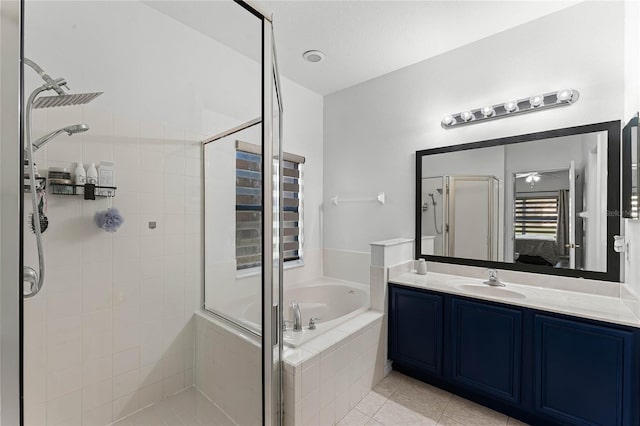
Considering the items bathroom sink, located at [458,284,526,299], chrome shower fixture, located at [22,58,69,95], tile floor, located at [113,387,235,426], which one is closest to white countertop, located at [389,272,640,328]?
bathroom sink, located at [458,284,526,299]

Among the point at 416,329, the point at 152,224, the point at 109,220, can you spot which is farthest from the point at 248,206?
the point at 416,329

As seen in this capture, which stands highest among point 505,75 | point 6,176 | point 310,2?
point 310,2

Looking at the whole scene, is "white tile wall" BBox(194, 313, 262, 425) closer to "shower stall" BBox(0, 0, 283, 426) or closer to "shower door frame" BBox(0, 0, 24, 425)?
"shower stall" BBox(0, 0, 283, 426)

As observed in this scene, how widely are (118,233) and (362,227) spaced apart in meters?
2.27

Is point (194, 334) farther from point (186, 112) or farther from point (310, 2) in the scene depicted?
point (310, 2)

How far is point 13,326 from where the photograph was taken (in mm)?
537

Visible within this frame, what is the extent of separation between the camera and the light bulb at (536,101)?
203 centimetres

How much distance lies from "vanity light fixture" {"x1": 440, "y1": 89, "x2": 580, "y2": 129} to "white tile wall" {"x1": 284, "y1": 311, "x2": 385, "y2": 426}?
5.78 ft

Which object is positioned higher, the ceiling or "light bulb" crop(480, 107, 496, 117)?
the ceiling

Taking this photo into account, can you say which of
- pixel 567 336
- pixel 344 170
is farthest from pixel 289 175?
pixel 567 336

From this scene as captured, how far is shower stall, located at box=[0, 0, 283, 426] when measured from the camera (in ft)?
3.72

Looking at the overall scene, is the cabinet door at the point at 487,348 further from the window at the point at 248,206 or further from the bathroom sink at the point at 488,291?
the window at the point at 248,206

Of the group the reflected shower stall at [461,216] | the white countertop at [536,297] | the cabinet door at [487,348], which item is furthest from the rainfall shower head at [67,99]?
the reflected shower stall at [461,216]

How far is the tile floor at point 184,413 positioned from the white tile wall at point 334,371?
358 mm
